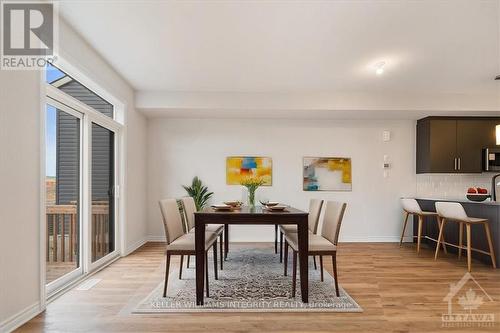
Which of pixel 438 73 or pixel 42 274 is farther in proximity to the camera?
pixel 438 73

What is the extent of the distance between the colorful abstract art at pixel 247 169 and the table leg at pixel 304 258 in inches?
113

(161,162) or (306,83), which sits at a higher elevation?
(306,83)

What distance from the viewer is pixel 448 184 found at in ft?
18.5

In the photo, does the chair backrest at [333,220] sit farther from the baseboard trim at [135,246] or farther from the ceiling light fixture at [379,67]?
the baseboard trim at [135,246]

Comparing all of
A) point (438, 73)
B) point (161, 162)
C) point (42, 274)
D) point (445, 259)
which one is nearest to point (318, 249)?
point (42, 274)

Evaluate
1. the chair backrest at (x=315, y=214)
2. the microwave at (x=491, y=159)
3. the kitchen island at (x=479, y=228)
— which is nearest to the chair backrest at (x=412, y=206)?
the kitchen island at (x=479, y=228)

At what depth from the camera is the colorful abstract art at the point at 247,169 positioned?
18.4 feet

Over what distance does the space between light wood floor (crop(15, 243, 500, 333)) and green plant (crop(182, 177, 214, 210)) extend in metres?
1.55

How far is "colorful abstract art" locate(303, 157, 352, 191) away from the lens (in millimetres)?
5621

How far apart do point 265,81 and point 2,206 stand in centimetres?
330

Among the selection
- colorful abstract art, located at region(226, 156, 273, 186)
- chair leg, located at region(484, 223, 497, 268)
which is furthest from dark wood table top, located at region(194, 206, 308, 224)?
colorful abstract art, located at region(226, 156, 273, 186)

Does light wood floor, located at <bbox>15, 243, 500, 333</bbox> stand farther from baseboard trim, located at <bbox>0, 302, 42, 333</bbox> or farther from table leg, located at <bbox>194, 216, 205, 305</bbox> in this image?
table leg, located at <bbox>194, 216, 205, 305</bbox>

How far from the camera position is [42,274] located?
250cm

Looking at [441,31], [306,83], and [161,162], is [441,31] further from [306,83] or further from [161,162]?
[161,162]
